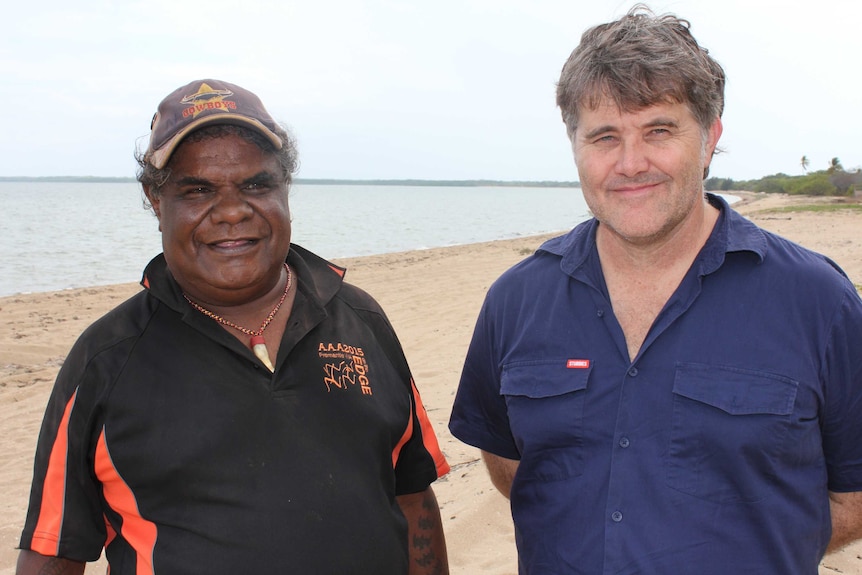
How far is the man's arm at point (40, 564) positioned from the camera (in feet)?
6.25

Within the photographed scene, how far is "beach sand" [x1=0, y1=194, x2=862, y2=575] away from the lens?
3873mm

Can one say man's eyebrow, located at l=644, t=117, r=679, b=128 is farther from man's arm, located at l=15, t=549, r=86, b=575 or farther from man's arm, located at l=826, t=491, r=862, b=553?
man's arm, located at l=15, t=549, r=86, b=575

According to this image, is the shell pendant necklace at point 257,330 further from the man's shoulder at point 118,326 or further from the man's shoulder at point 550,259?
the man's shoulder at point 550,259

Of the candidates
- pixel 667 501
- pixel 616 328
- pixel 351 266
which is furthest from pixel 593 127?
pixel 351 266

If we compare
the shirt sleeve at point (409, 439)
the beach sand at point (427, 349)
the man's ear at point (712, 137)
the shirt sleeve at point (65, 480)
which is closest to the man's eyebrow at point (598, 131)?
the man's ear at point (712, 137)

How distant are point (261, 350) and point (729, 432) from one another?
52.6 inches

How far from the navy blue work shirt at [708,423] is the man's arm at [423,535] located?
1.37ft

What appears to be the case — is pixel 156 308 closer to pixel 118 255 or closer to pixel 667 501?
pixel 667 501

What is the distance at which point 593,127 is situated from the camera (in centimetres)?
209

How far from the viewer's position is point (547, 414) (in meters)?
2.12

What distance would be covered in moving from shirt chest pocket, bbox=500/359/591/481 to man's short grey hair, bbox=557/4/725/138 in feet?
2.61

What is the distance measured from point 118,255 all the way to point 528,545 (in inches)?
848

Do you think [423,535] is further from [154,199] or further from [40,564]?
[154,199]

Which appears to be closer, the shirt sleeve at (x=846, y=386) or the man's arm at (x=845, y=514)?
Result: the shirt sleeve at (x=846, y=386)
